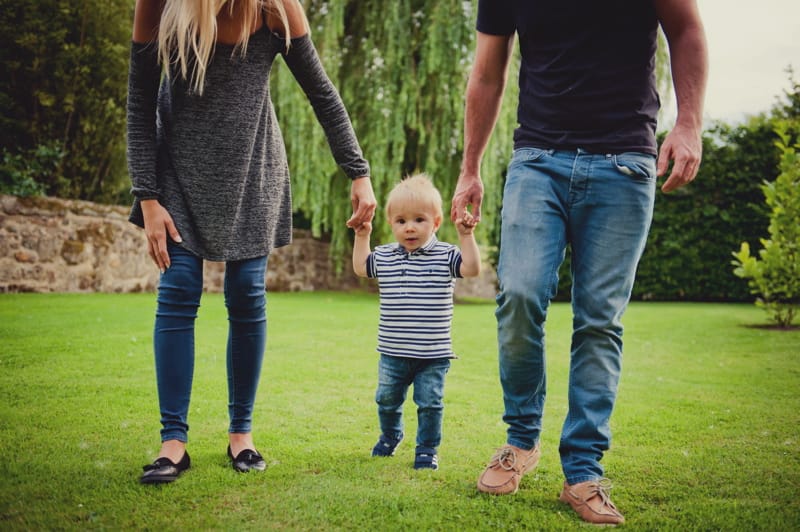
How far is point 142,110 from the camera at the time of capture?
232 cm

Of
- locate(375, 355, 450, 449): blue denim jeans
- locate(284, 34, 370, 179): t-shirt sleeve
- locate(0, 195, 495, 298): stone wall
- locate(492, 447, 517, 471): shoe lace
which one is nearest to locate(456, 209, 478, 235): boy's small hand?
locate(284, 34, 370, 179): t-shirt sleeve

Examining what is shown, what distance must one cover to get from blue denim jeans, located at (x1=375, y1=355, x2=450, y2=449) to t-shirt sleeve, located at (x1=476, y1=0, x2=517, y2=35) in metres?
1.28

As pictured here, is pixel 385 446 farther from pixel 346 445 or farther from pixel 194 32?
pixel 194 32

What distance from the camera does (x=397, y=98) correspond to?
11719 mm

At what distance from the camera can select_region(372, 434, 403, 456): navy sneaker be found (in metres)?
2.66

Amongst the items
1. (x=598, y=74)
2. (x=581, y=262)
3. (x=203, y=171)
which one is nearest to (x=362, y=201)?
(x=203, y=171)

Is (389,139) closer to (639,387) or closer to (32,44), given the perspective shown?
(32,44)

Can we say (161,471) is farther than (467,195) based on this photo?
No

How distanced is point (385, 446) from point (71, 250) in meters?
8.54

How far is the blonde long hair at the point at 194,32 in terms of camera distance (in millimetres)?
2176

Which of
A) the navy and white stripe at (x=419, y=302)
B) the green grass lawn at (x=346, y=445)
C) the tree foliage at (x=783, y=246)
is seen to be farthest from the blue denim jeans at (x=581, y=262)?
the tree foliage at (x=783, y=246)

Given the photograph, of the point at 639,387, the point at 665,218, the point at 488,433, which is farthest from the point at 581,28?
the point at 665,218

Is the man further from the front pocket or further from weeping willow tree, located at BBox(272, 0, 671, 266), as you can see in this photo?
weeping willow tree, located at BBox(272, 0, 671, 266)

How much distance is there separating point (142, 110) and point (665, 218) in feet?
44.3
